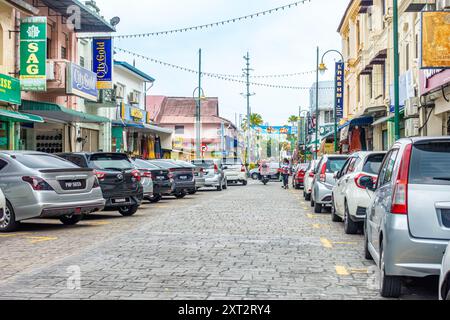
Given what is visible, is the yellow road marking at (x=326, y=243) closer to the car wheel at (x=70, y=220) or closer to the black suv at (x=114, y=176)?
the car wheel at (x=70, y=220)

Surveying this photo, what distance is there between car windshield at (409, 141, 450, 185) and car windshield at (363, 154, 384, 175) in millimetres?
5242

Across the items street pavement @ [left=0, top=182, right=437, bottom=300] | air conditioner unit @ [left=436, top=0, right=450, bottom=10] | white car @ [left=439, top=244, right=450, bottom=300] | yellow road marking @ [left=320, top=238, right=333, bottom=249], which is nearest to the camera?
white car @ [left=439, top=244, right=450, bottom=300]

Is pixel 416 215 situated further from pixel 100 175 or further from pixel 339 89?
pixel 339 89

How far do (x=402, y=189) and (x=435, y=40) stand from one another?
12.4 meters

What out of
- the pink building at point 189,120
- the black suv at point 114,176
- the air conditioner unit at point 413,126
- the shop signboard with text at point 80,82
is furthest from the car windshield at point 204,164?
the pink building at point 189,120

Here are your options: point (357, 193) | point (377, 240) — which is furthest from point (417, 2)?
point (377, 240)

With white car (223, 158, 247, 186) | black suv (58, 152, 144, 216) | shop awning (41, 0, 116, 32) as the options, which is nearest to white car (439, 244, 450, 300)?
black suv (58, 152, 144, 216)

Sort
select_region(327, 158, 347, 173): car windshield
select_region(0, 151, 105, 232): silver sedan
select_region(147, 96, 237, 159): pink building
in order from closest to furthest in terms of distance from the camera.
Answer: select_region(0, 151, 105, 232): silver sedan, select_region(327, 158, 347, 173): car windshield, select_region(147, 96, 237, 159): pink building

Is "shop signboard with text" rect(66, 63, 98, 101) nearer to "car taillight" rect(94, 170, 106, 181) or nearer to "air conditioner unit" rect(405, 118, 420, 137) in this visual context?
"car taillight" rect(94, 170, 106, 181)

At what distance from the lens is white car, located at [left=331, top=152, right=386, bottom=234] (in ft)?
37.2

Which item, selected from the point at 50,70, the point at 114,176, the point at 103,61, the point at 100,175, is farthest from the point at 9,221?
the point at 103,61

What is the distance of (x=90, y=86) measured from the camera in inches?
1123

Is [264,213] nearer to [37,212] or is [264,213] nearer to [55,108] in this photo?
[37,212]
